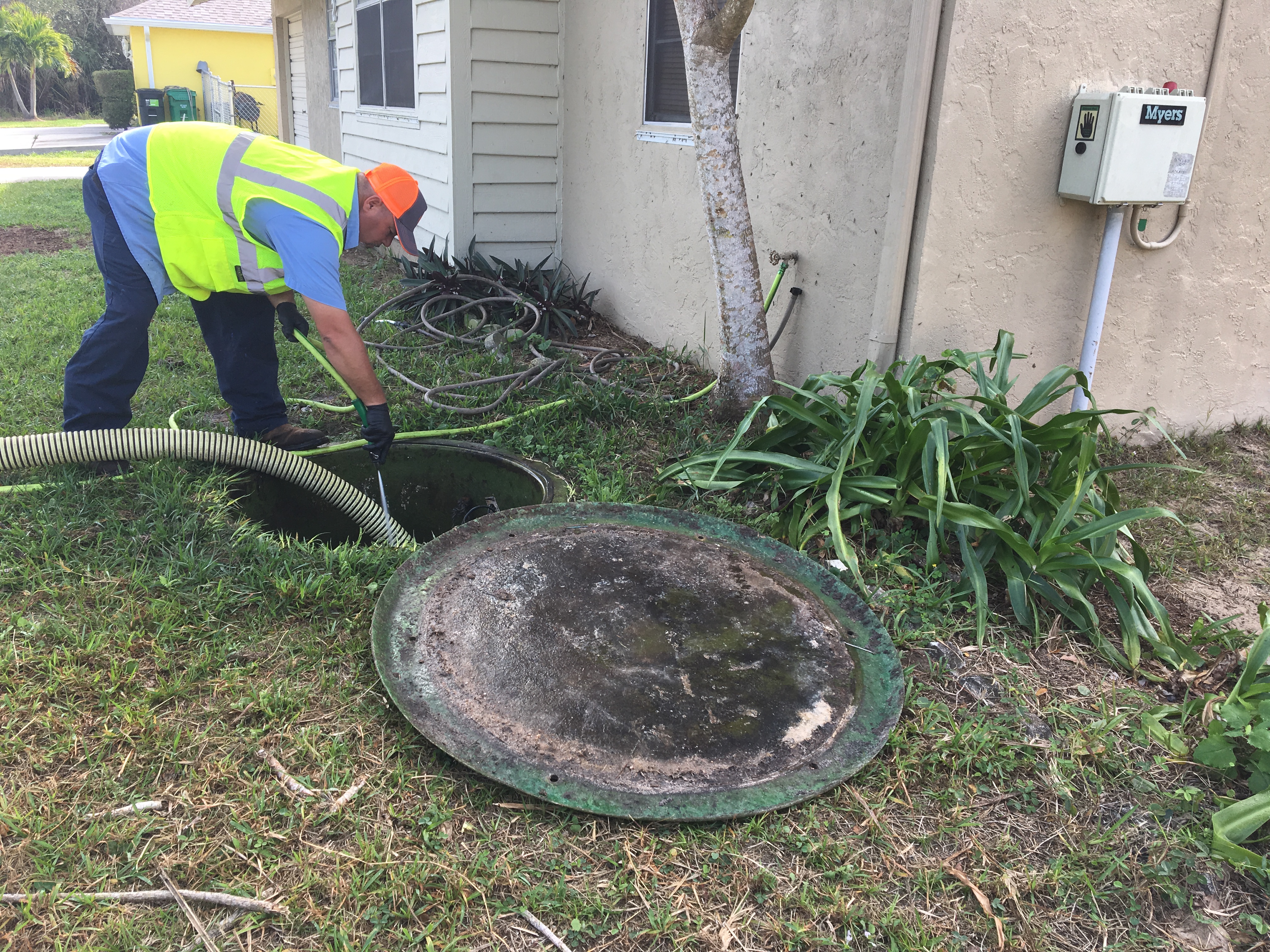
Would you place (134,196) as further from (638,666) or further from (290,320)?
(638,666)

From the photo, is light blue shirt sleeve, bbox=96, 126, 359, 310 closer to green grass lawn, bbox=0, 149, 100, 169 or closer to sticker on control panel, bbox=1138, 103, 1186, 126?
sticker on control panel, bbox=1138, 103, 1186, 126

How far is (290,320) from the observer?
3.18 m

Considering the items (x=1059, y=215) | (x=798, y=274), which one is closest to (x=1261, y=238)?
(x=1059, y=215)

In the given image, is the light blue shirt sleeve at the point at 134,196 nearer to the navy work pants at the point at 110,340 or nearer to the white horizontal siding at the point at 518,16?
the navy work pants at the point at 110,340

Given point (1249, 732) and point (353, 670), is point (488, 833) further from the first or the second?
point (1249, 732)

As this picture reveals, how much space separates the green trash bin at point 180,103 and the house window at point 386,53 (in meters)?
15.8

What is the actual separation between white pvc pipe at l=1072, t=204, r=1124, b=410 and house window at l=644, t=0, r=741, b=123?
2044 millimetres

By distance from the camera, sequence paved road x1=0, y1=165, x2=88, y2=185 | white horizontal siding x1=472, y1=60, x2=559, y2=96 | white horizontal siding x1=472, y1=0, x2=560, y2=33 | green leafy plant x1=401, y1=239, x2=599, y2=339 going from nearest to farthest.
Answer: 1. green leafy plant x1=401, y1=239, x2=599, y2=339
2. white horizontal siding x1=472, y1=0, x2=560, y2=33
3. white horizontal siding x1=472, y1=60, x2=559, y2=96
4. paved road x1=0, y1=165, x2=88, y2=185

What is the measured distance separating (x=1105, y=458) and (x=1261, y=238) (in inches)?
47.4

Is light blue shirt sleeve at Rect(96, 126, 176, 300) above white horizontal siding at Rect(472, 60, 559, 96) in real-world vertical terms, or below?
below

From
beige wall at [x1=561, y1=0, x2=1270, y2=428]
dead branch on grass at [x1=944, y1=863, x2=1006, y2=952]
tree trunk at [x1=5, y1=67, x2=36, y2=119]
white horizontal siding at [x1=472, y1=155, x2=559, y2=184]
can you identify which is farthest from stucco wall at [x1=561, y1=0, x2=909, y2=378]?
tree trunk at [x1=5, y1=67, x2=36, y2=119]

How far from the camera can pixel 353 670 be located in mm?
2148

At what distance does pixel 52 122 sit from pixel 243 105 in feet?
41.1

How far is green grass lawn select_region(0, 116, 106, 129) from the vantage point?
84.9 feet
